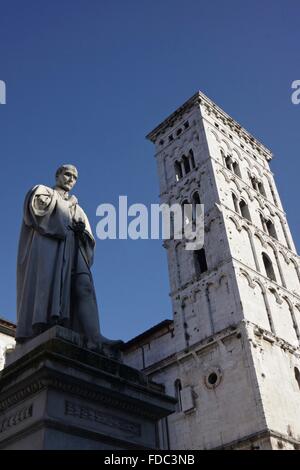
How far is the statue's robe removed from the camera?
→ 6.29 metres

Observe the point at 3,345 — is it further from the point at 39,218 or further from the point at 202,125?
the point at 39,218

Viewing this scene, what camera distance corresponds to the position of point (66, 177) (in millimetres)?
7641

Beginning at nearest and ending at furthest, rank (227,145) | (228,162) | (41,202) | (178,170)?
(41,202)
(228,162)
(178,170)
(227,145)

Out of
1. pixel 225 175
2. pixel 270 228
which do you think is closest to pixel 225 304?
pixel 225 175

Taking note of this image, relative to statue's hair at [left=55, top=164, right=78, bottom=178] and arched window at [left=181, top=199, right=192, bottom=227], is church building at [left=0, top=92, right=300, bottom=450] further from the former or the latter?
statue's hair at [left=55, top=164, right=78, bottom=178]

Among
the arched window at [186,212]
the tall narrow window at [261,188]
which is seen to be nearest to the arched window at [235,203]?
the arched window at [186,212]

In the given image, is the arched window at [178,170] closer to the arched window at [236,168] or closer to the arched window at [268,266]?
the arched window at [236,168]

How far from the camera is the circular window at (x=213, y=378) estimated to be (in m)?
25.0

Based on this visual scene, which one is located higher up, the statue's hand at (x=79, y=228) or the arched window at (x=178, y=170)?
the arched window at (x=178, y=170)

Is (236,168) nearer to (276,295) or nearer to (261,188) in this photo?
(261,188)

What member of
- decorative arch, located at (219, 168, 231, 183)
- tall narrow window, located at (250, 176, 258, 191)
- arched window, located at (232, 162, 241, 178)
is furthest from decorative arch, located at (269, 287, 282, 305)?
tall narrow window, located at (250, 176, 258, 191)

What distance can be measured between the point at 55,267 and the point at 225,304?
2132cm

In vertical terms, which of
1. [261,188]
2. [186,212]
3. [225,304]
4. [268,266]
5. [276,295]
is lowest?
[225,304]

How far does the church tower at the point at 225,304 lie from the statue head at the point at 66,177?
17634 millimetres
